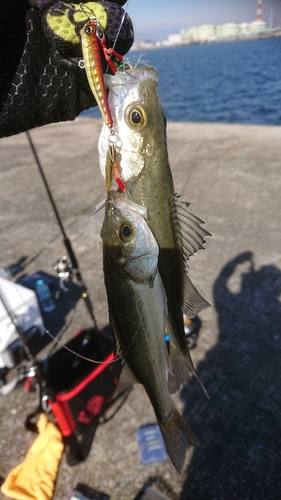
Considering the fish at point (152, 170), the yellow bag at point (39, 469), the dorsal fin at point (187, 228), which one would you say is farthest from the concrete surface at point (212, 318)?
the dorsal fin at point (187, 228)

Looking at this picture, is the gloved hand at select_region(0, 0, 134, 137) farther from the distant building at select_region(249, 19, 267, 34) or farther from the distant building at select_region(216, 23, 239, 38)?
the distant building at select_region(216, 23, 239, 38)

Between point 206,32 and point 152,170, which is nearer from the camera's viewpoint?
point 152,170

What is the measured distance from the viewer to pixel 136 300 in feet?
6.23

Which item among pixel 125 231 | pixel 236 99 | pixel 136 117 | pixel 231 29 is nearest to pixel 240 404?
pixel 125 231

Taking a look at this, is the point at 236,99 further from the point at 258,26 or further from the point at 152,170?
the point at 152,170

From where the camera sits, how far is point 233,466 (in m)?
3.89

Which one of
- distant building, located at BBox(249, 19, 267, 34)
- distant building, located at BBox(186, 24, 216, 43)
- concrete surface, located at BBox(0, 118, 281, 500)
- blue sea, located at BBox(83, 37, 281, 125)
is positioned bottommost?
blue sea, located at BBox(83, 37, 281, 125)

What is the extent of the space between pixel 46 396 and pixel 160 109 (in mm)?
3696

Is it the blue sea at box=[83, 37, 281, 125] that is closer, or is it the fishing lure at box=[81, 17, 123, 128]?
the fishing lure at box=[81, 17, 123, 128]

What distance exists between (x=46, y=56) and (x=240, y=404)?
4353 millimetres

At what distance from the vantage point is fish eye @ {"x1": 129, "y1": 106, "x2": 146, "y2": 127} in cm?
178

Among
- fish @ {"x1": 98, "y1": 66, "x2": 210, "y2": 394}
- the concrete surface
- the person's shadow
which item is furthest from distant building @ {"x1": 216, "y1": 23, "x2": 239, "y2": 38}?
fish @ {"x1": 98, "y1": 66, "x2": 210, "y2": 394}

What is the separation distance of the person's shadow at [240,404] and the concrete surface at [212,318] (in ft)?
0.04

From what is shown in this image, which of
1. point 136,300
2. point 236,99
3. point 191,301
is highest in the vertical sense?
point 136,300
